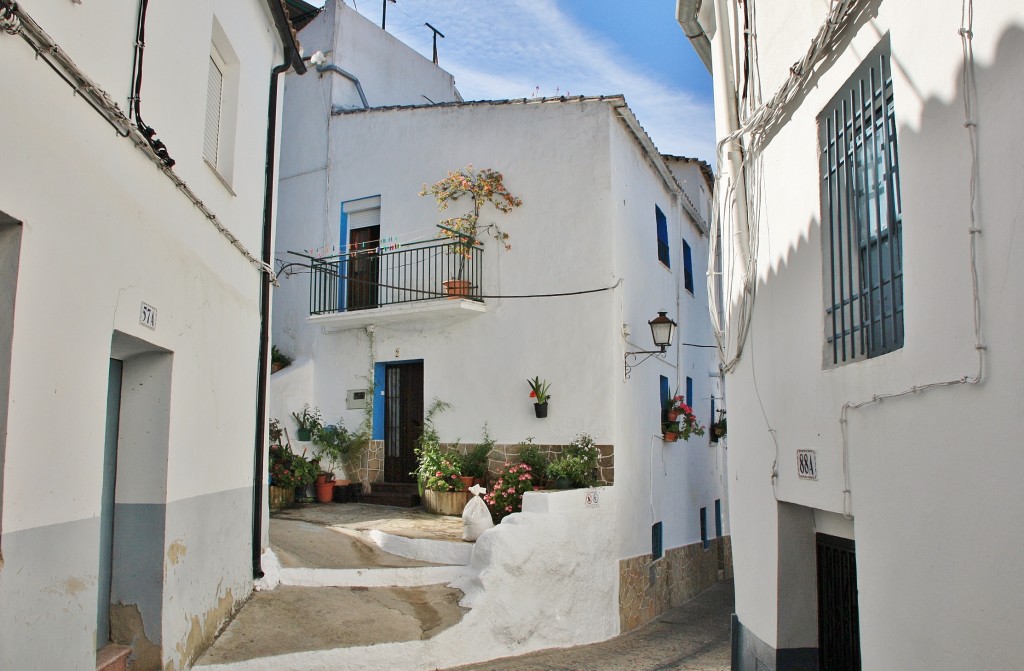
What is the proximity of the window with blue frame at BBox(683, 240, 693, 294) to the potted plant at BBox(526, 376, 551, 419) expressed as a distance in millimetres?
5801

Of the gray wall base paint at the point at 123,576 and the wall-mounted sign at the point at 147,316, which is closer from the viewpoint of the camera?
the gray wall base paint at the point at 123,576

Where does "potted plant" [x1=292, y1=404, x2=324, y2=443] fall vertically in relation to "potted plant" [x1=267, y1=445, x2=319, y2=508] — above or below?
above

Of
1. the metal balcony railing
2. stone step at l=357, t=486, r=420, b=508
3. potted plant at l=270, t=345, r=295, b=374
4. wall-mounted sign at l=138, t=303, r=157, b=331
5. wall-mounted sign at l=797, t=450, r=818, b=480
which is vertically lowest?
stone step at l=357, t=486, r=420, b=508

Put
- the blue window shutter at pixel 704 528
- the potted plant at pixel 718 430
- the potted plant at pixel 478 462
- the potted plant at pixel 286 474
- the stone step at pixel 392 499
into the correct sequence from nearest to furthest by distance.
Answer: the potted plant at pixel 478 462
the potted plant at pixel 286 474
the stone step at pixel 392 499
the blue window shutter at pixel 704 528
the potted plant at pixel 718 430

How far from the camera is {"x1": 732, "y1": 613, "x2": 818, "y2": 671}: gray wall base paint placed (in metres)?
5.67

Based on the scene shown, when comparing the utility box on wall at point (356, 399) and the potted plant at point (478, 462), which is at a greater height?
the utility box on wall at point (356, 399)

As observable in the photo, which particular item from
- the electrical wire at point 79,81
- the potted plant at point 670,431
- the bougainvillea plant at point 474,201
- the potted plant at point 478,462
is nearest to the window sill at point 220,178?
the electrical wire at point 79,81

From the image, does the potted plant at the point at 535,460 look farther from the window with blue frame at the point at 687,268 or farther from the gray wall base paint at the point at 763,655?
the window with blue frame at the point at 687,268

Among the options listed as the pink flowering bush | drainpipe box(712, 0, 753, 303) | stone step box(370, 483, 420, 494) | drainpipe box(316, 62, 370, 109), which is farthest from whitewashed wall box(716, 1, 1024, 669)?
drainpipe box(316, 62, 370, 109)

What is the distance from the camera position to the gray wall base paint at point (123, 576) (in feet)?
11.9

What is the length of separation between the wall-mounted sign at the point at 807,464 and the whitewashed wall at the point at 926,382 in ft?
0.17

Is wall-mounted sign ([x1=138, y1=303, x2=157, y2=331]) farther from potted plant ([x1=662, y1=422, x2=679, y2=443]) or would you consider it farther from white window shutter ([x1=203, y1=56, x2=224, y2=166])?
potted plant ([x1=662, y1=422, x2=679, y2=443])

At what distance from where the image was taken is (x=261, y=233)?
8.15 m

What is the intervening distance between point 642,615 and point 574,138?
7031 millimetres
